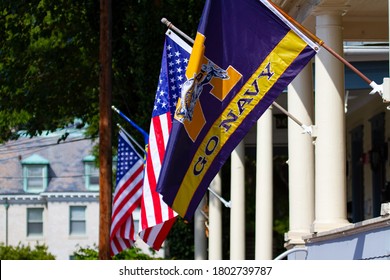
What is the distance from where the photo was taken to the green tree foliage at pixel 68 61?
34250 mm

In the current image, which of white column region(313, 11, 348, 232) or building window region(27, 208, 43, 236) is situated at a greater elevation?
building window region(27, 208, 43, 236)

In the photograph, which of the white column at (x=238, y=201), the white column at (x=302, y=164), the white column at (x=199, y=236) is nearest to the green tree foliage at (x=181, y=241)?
the white column at (x=199, y=236)

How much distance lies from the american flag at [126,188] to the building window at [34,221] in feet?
150

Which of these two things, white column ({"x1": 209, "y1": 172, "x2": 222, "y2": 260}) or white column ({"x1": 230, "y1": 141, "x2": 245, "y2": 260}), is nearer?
white column ({"x1": 230, "y1": 141, "x2": 245, "y2": 260})

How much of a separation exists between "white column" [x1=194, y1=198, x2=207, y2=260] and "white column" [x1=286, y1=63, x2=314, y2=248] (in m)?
10.7

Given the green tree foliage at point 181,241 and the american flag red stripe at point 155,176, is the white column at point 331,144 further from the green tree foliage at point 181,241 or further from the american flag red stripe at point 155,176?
the green tree foliage at point 181,241

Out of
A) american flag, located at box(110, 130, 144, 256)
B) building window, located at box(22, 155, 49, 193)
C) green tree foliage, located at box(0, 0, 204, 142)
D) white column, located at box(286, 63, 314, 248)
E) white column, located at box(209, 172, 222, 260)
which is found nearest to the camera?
white column, located at box(286, 63, 314, 248)

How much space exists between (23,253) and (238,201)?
40214 mm

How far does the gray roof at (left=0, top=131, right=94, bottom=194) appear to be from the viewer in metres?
75.0

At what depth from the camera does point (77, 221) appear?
74.1 metres

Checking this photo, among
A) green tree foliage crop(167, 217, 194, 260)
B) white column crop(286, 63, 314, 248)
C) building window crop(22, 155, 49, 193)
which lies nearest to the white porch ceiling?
white column crop(286, 63, 314, 248)

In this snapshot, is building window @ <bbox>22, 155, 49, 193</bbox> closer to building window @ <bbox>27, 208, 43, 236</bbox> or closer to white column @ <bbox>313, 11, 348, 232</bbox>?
building window @ <bbox>27, 208, 43, 236</bbox>
